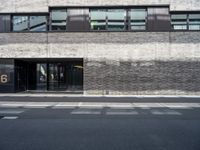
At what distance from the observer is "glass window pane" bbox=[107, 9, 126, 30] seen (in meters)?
22.5

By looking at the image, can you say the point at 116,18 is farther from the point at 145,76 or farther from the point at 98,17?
the point at 145,76

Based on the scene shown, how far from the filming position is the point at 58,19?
22750 mm

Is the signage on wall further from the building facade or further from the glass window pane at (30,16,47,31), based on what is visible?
the glass window pane at (30,16,47,31)

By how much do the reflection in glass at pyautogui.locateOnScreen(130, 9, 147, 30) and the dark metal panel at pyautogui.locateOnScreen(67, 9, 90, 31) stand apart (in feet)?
11.9

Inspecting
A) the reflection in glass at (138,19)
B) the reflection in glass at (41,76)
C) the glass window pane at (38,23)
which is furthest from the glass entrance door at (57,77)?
the reflection in glass at (138,19)

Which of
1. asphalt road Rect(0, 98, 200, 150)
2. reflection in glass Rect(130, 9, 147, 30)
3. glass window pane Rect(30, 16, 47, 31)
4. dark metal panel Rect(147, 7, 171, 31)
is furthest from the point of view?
glass window pane Rect(30, 16, 47, 31)

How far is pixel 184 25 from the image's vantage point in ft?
73.9

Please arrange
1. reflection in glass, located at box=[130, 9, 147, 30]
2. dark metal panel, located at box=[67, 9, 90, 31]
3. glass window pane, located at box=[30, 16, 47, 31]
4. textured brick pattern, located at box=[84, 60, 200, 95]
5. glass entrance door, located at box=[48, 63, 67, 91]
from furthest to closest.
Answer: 1. glass entrance door, located at box=[48, 63, 67, 91]
2. glass window pane, located at box=[30, 16, 47, 31]
3. reflection in glass, located at box=[130, 9, 147, 30]
4. dark metal panel, located at box=[67, 9, 90, 31]
5. textured brick pattern, located at box=[84, 60, 200, 95]

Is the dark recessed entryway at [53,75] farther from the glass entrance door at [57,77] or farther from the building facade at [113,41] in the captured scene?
the building facade at [113,41]

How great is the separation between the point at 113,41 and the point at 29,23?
7.22 meters

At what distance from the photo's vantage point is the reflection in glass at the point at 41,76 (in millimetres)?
→ 25781

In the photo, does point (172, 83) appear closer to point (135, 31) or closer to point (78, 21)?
point (135, 31)

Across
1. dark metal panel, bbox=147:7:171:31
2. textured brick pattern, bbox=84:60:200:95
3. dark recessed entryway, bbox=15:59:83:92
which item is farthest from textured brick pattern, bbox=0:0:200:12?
dark recessed entryway, bbox=15:59:83:92

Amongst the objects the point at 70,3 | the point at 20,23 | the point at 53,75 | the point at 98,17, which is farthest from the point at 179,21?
the point at 20,23
